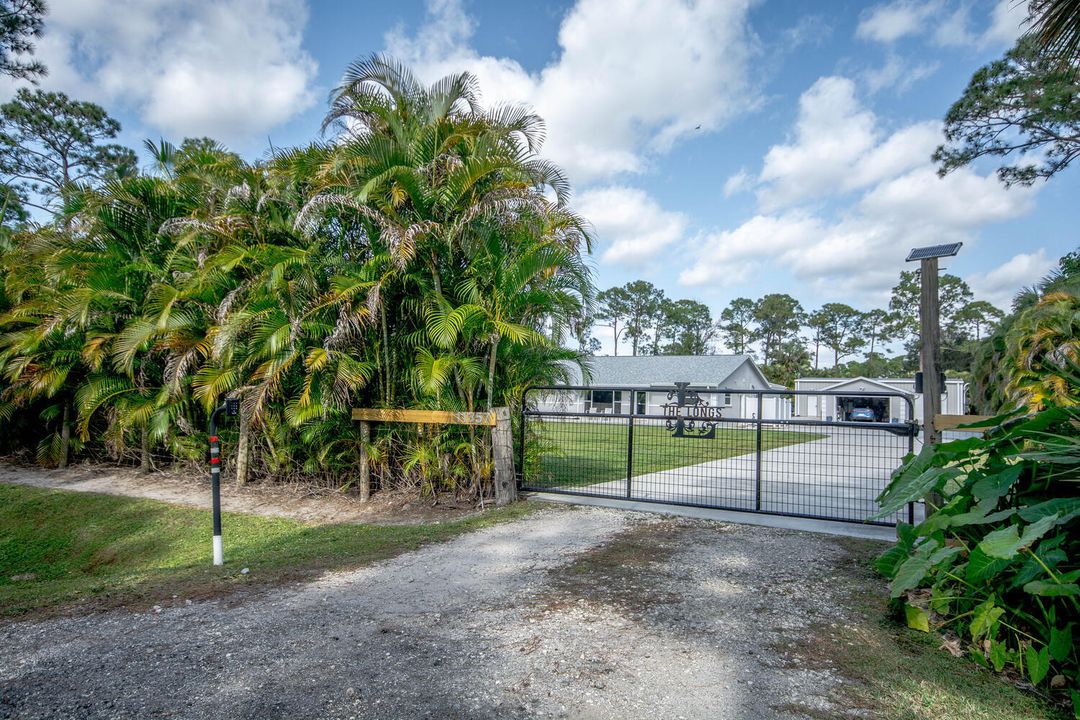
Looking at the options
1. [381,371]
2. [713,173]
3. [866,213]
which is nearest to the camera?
[381,371]

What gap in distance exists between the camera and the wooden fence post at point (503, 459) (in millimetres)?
6301

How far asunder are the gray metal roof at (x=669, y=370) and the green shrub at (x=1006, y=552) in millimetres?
26358

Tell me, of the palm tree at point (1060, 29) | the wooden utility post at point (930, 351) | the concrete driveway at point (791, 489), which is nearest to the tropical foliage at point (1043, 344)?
the concrete driveway at point (791, 489)

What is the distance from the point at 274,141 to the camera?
24.4 ft

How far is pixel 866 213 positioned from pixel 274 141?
849 inches

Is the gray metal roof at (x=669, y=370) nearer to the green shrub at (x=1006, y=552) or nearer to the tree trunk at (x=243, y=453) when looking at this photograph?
the tree trunk at (x=243, y=453)

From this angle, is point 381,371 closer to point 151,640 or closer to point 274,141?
point 274,141

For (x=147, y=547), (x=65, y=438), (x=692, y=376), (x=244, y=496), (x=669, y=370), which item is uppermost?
(x=669, y=370)

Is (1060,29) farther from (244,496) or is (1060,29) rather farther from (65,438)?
(65,438)

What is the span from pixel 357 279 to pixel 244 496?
3610 mm

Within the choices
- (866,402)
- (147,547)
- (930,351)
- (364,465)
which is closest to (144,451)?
(147,547)

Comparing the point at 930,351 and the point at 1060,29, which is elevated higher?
the point at 1060,29

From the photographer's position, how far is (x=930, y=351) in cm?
452

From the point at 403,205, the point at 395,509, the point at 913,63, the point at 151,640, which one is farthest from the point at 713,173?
the point at 151,640
